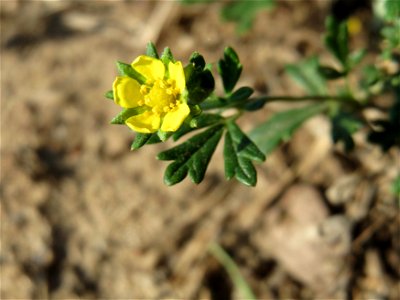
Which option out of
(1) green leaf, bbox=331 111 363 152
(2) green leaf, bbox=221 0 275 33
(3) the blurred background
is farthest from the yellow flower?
(2) green leaf, bbox=221 0 275 33

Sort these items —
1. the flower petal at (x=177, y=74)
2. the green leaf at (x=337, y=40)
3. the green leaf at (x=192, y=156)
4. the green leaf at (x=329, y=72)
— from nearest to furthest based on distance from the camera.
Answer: the flower petal at (x=177, y=74) < the green leaf at (x=192, y=156) < the green leaf at (x=329, y=72) < the green leaf at (x=337, y=40)

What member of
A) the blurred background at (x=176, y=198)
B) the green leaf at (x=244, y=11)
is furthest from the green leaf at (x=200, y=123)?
the green leaf at (x=244, y=11)

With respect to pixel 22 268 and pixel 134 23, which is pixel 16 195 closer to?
pixel 22 268

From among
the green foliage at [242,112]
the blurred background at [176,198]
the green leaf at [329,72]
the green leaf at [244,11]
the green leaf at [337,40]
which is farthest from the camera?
the green leaf at [244,11]

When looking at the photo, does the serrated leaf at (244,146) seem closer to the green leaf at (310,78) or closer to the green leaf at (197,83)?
the green leaf at (197,83)

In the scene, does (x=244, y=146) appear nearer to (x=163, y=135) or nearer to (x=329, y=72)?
(x=163, y=135)

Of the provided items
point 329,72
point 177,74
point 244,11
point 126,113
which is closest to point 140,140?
point 126,113
